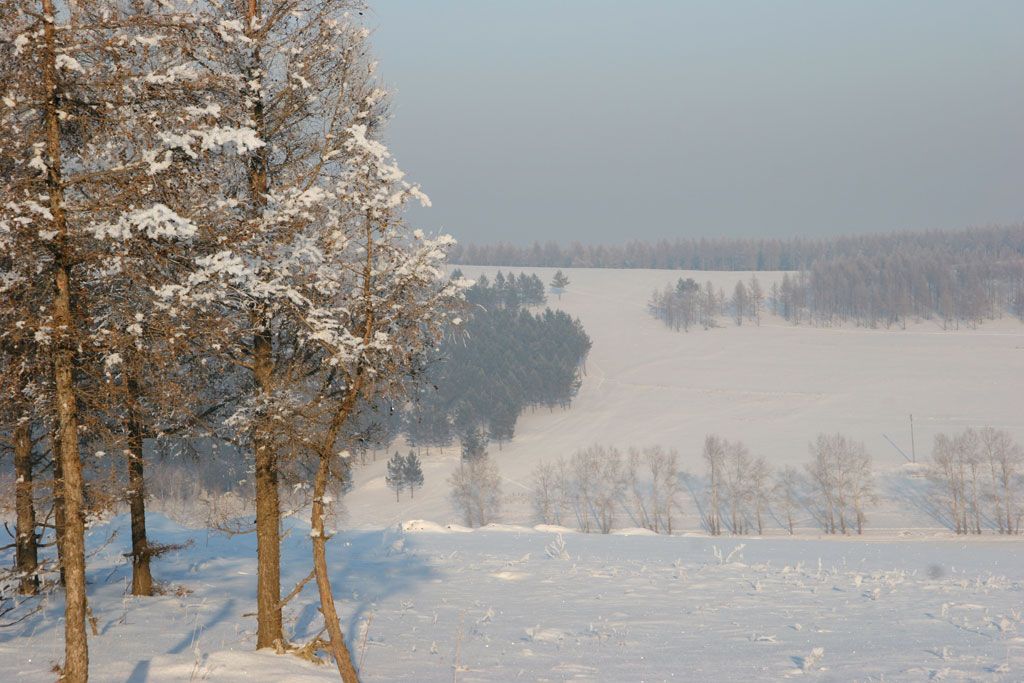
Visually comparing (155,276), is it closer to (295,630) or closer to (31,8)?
(31,8)

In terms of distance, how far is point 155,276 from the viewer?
749 centimetres

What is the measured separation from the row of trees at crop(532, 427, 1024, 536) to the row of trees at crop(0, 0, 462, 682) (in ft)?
191

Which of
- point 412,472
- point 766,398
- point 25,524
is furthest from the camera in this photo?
point 766,398

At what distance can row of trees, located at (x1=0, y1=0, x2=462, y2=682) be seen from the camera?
650 cm

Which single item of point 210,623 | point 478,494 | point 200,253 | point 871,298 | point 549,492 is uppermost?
point 871,298

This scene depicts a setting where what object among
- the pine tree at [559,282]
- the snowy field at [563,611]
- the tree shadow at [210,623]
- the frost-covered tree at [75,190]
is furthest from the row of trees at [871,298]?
the frost-covered tree at [75,190]

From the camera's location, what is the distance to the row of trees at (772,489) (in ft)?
207

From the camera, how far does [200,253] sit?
775 centimetres

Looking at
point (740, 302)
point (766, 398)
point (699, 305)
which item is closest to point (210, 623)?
point (766, 398)

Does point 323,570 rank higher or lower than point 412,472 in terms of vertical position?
higher

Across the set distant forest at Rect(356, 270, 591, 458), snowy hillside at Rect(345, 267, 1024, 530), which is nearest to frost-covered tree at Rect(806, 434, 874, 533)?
snowy hillside at Rect(345, 267, 1024, 530)

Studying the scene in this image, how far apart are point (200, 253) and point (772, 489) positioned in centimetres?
7004

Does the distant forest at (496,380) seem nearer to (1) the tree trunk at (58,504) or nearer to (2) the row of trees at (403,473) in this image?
(2) the row of trees at (403,473)

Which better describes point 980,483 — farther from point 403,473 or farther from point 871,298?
point 871,298
